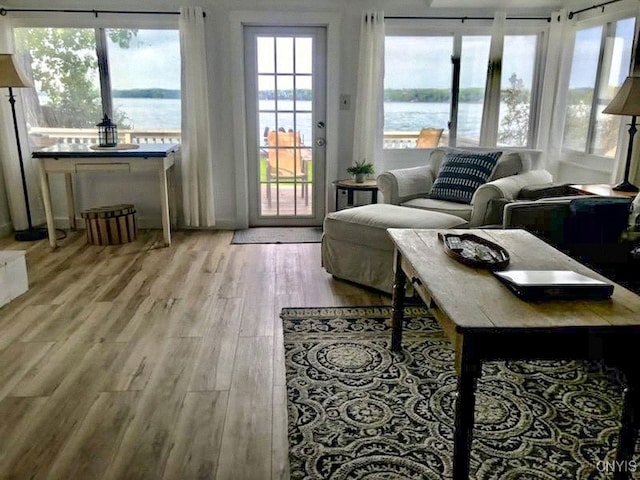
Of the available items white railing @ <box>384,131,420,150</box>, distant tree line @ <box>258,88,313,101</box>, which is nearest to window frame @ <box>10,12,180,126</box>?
distant tree line @ <box>258,88,313,101</box>

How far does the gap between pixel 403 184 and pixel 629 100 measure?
162 centimetres

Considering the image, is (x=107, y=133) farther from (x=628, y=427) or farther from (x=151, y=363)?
(x=628, y=427)

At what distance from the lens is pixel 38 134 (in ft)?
16.3

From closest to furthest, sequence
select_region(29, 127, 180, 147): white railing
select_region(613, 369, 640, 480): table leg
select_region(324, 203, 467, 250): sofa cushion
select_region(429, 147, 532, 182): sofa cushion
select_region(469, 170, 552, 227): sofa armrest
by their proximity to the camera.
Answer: select_region(613, 369, 640, 480): table leg
select_region(324, 203, 467, 250): sofa cushion
select_region(469, 170, 552, 227): sofa armrest
select_region(429, 147, 532, 182): sofa cushion
select_region(29, 127, 180, 147): white railing

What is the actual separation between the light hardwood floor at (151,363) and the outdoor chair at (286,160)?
46.4 inches

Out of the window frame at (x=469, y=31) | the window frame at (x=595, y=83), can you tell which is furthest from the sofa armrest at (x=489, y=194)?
the window frame at (x=469, y=31)

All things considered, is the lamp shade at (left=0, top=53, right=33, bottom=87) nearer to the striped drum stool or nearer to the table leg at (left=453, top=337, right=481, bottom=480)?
the striped drum stool

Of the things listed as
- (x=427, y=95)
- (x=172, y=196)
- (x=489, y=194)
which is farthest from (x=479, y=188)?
(x=172, y=196)

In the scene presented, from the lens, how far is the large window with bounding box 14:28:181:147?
4777mm

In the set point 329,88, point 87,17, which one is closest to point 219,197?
point 329,88

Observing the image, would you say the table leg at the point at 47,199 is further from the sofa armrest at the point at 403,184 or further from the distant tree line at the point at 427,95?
the distant tree line at the point at 427,95

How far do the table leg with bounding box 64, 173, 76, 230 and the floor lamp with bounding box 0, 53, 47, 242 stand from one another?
0.26 metres

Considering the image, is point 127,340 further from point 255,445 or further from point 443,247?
point 443,247

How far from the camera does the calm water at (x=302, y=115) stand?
4.97 m
